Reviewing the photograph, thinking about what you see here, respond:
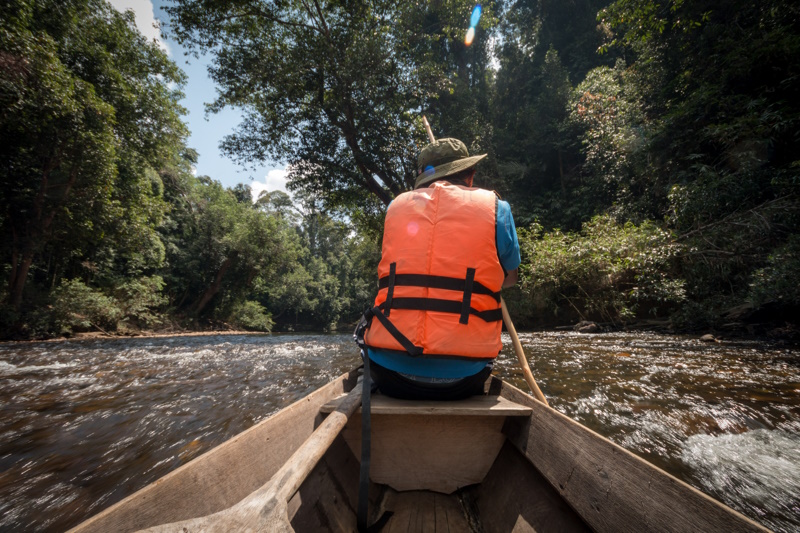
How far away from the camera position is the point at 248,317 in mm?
26656

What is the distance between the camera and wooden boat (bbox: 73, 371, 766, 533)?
84 centimetres

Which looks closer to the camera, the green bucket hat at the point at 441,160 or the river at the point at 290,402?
the river at the point at 290,402

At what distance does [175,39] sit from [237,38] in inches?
87.6

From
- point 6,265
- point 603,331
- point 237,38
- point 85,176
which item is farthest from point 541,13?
point 6,265

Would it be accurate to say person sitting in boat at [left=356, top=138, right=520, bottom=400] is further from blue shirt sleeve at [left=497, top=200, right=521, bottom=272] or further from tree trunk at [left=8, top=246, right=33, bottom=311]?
tree trunk at [left=8, top=246, right=33, bottom=311]

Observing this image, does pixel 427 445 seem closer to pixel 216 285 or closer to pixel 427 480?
pixel 427 480

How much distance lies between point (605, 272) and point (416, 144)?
9.30 m

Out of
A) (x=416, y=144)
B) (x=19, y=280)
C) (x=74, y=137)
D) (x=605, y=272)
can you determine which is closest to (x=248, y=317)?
(x=19, y=280)

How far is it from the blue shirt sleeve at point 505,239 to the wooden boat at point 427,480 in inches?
33.8

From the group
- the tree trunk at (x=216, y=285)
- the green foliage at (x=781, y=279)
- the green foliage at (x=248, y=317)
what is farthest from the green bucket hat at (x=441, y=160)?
the green foliage at (x=248, y=317)

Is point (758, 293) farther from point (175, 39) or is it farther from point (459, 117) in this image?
point (175, 39)

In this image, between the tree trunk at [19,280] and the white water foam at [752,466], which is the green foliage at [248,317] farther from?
the white water foam at [752,466]

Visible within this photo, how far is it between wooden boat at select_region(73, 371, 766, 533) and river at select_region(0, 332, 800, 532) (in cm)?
117

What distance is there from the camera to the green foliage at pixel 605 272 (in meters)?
7.78
